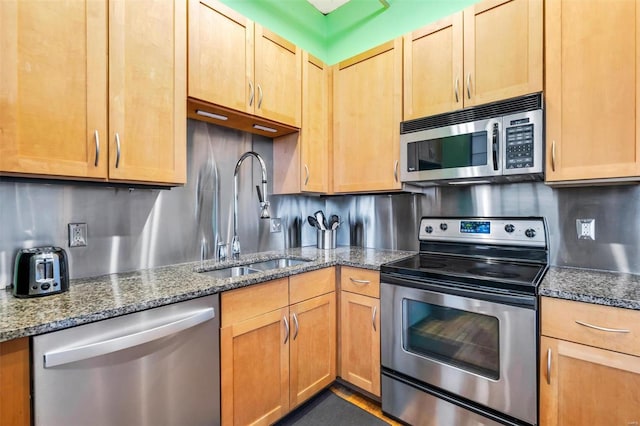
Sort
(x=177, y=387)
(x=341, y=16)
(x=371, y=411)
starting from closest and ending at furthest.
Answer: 1. (x=177, y=387)
2. (x=371, y=411)
3. (x=341, y=16)

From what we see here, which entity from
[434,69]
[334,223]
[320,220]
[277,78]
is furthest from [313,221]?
[434,69]

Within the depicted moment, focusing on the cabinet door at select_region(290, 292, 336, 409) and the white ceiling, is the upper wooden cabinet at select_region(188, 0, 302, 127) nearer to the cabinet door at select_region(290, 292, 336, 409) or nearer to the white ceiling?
the white ceiling

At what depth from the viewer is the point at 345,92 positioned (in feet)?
7.65

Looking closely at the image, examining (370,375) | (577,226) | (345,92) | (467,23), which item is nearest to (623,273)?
(577,226)

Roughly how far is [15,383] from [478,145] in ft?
7.06

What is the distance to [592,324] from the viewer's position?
118cm

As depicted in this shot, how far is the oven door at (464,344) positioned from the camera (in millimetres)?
1323

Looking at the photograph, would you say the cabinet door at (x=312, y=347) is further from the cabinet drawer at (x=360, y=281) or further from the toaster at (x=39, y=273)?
the toaster at (x=39, y=273)

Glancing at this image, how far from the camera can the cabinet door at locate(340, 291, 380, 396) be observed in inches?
71.3

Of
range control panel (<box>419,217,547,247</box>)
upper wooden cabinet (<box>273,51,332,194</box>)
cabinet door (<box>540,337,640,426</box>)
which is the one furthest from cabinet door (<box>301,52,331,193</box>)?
cabinet door (<box>540,337,640,426</box>)

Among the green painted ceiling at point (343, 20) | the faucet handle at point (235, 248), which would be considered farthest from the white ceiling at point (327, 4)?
the faucet handle at point (235, 248)

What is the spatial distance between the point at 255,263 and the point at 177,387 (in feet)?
2.96

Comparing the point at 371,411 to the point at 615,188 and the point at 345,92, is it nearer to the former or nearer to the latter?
the point at 615,188

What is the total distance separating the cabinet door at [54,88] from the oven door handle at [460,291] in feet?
4.99
